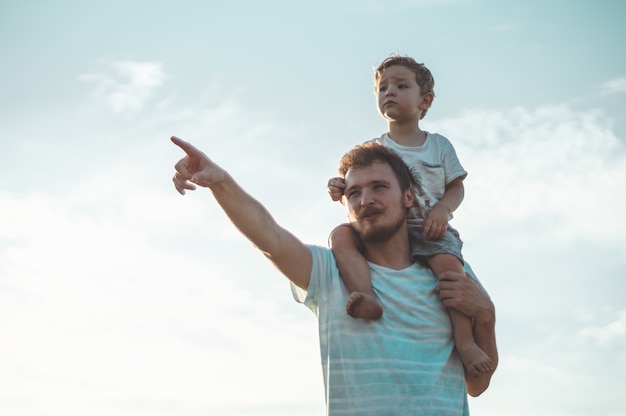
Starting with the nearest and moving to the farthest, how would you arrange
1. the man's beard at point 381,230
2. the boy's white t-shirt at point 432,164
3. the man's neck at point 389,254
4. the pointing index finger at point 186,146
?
1. the pointing index finger at point 186,146
2. the man's beard at point 381,230
3. the man's neck at point 389,254
4. the boy's white t-shirt at point 432,164

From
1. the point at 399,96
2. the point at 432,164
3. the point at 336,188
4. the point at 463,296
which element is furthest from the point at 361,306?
the point at 399,96

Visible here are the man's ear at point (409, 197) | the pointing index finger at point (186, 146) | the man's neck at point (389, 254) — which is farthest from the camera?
the man's ear at point (409, 197)

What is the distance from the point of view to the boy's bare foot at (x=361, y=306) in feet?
16.4

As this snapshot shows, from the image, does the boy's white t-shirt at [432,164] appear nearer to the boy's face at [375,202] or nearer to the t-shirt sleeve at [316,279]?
the boy's face at [375,202]

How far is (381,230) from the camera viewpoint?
5.42 metres

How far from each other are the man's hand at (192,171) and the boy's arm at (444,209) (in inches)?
65.4

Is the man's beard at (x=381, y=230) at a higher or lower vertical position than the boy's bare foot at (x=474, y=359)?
higher

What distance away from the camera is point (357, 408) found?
4.81m

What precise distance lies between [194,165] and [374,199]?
1.36 m

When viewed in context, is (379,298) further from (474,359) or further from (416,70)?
(416,70)

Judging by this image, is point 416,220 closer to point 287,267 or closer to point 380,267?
point 380,267

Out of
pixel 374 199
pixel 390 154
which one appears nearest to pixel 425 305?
pixel 374 199

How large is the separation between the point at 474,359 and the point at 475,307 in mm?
356

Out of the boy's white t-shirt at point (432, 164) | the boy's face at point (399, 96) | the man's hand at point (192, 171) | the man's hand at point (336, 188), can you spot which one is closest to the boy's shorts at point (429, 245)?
the boy's white t-shirt at point (432, 164)
